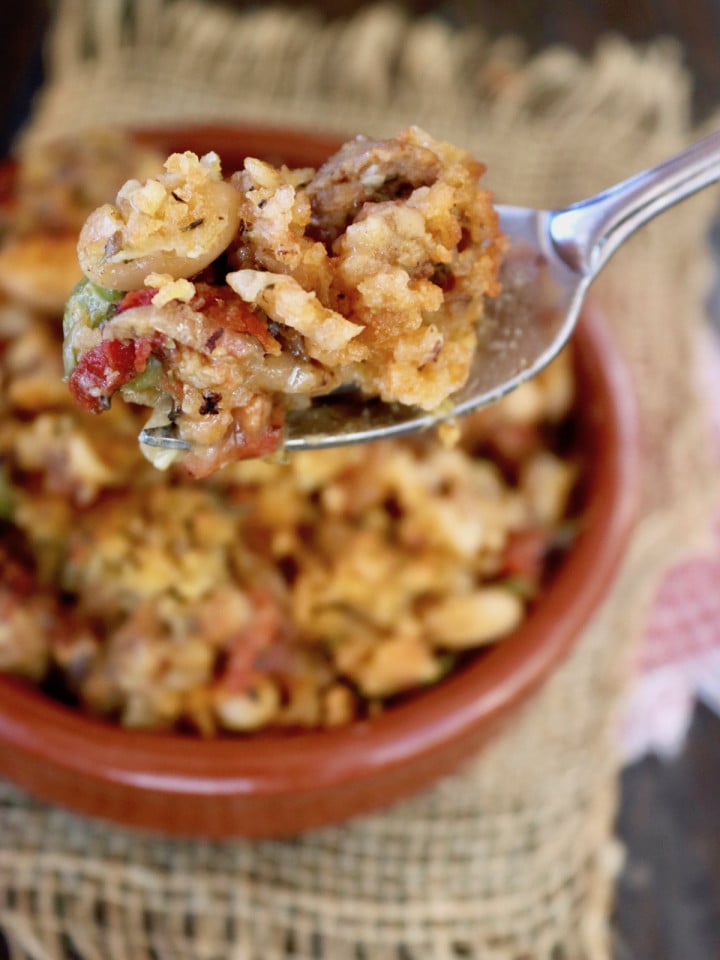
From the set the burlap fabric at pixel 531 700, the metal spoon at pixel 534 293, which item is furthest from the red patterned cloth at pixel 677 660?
the metal spoon at pixel 534 293

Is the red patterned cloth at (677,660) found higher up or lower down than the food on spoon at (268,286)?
lower down

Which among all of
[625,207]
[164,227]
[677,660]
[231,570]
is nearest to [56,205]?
[231,570]

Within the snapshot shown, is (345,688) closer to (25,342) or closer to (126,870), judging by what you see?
(126,870)

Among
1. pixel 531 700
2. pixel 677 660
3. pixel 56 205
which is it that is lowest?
pixel 677 660

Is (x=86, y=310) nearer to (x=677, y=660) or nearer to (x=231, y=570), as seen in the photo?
(x=231, y=570)

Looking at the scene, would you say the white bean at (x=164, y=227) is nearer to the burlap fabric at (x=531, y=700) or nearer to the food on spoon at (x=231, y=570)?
the food on spoon at (x=231, y=570)

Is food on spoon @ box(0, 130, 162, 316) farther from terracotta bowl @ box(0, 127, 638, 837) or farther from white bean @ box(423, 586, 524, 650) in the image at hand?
white bean @ box(423, 586, 524, 650)
